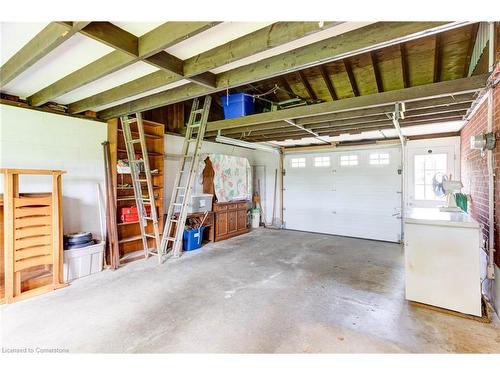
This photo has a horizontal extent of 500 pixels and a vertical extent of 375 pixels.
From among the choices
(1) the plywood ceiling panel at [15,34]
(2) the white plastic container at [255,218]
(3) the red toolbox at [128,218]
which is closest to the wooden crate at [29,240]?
(3) the red toolbox at [128,218]

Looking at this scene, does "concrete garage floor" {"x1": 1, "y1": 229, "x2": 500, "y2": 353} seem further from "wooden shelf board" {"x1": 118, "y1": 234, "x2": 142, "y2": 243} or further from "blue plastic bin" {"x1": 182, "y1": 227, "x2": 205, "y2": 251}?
"blue plastic bin" {"x1": 182, "y1": 227, "x2": 205, "y2": 251}

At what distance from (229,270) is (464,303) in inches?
114

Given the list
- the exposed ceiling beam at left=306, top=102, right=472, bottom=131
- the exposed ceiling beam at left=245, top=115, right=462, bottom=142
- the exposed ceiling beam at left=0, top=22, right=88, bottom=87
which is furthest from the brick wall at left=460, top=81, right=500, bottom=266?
the exposed ceiling beam at left=0, top=22, right=88, bottom=87

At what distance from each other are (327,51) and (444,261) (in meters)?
2.52

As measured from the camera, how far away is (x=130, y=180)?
461cm

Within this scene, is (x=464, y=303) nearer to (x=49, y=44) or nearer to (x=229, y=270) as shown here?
(x=229, y=270)

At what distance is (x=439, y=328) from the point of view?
229 centimetres

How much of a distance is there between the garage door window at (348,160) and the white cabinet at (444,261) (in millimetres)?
3480

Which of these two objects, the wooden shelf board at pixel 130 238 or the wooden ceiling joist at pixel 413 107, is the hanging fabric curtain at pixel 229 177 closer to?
the wooden shelf board at pixel 130 238

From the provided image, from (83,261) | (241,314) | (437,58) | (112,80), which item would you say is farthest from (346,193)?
(83,261)

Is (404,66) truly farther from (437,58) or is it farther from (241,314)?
(241,314)

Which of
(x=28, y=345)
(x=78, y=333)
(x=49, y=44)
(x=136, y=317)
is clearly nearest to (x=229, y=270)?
(x=136, y=317)

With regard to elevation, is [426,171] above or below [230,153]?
below

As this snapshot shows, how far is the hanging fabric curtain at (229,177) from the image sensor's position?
5.72m
